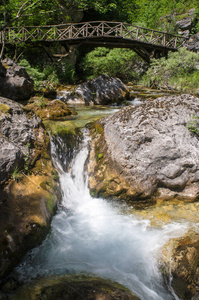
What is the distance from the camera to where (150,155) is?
4.39 m

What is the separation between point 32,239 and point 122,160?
7.49 ft

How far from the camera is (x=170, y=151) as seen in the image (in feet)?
14.4

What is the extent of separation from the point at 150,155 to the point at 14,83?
668 centimetres

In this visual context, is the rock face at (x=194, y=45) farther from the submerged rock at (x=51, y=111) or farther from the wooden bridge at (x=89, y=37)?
the submerged rock at (x=51, y=111)

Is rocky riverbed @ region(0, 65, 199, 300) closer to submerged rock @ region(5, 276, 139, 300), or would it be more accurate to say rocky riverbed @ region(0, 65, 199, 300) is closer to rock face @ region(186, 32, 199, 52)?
submerged rock @ region(5, 276, 139, 300)

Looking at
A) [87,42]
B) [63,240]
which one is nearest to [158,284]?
[63,240]

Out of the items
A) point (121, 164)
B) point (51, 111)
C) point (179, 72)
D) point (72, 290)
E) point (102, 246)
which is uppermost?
point (179, 72)

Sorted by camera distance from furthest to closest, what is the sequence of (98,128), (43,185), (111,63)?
(111,63) < (98,128) < (43,185)

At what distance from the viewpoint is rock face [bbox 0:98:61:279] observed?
271cm

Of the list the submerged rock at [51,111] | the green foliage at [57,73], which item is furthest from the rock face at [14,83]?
the green foliage at [57,73]

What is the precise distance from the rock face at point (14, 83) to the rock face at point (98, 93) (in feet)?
5.21

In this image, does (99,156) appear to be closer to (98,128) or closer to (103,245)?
(98,128)

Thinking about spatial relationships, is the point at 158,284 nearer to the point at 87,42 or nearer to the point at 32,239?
the point at 32,239

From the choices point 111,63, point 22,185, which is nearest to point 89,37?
point 111,63
